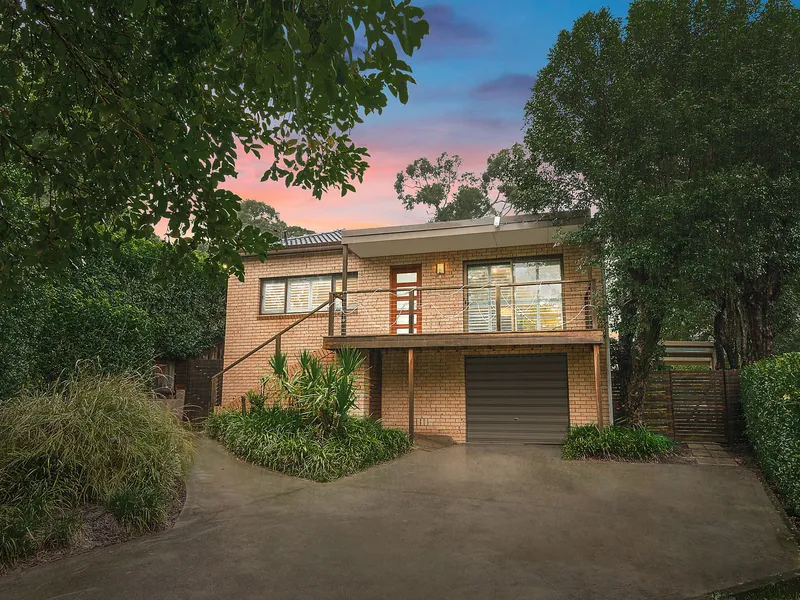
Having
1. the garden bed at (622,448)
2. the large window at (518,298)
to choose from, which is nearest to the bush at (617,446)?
the garden bed at (622,448)

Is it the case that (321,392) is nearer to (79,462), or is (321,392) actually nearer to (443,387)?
(443,387)

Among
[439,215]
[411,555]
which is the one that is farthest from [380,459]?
[439,215]

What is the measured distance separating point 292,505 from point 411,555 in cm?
240

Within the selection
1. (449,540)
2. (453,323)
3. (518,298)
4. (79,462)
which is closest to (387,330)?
(453,323)

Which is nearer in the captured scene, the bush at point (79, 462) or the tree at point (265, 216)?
the bush at point (79, 462)

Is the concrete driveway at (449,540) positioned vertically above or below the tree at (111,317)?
below

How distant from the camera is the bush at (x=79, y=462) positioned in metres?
5.72

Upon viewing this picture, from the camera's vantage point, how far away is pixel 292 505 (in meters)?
7.25

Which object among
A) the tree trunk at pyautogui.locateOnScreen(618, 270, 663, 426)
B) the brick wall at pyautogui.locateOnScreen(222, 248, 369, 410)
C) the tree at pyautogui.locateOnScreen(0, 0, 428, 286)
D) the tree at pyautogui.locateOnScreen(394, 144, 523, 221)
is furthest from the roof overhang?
the tree at pyautogui.locateOnScreen(394, 144, 523, 221)

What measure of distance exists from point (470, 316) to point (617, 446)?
4.28m

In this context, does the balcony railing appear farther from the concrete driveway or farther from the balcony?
the concrete driveway

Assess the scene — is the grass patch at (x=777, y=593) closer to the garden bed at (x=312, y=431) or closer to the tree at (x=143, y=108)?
the tree at (x=143, y=108)

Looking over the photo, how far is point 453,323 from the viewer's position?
41.4 ft

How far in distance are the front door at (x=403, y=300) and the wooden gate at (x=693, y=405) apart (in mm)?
4926
